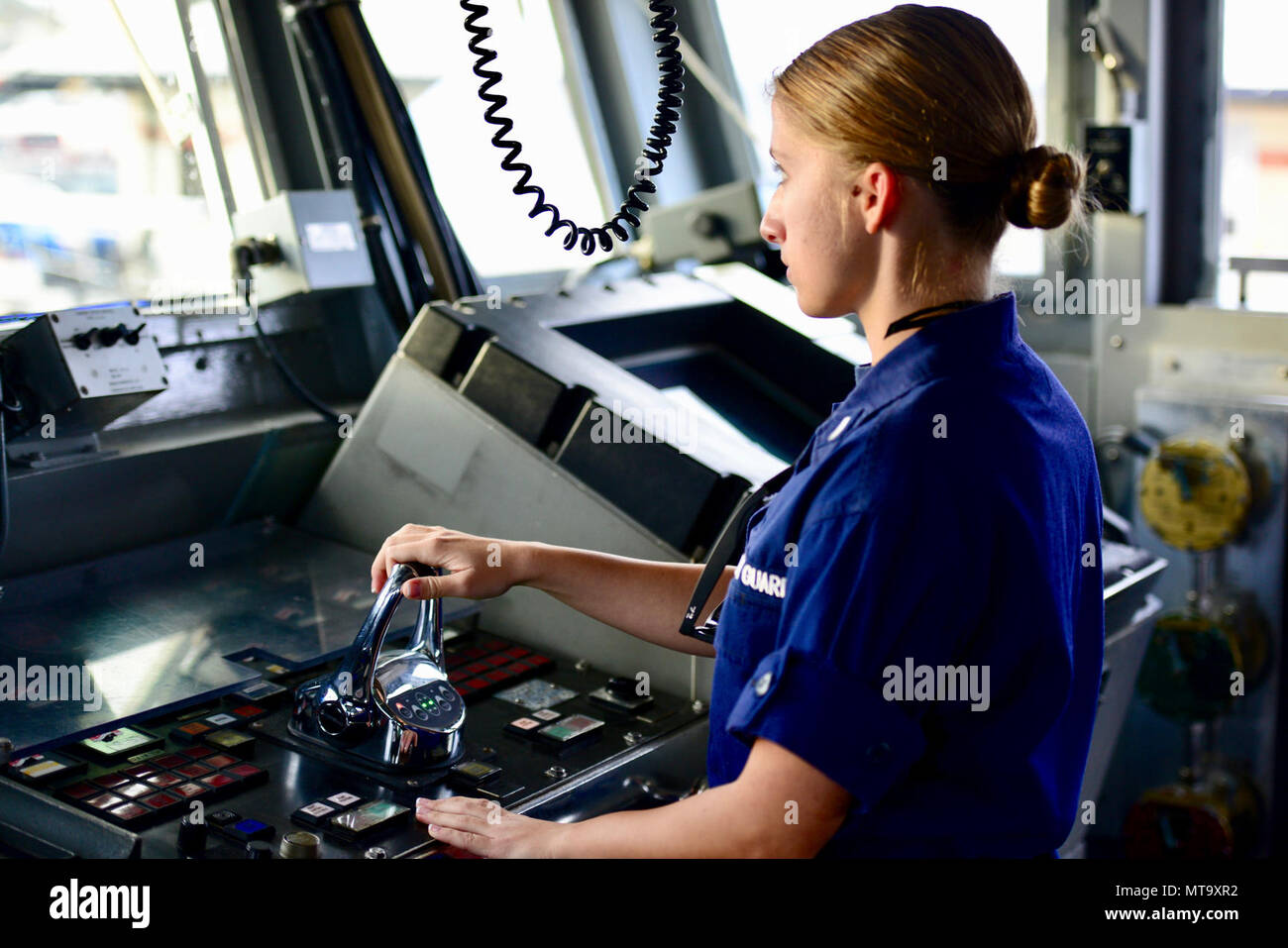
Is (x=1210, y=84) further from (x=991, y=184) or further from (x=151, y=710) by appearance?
(x=151, y=710)

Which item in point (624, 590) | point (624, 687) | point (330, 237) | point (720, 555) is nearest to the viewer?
point (720, 555)

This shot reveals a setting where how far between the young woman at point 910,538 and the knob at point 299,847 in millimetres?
157

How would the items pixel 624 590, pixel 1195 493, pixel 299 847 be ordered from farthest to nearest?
pixel 1195 493
pixel 624 590
pixel 299 847

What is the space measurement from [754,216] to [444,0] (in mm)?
996

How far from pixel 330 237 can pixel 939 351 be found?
56.0 inches

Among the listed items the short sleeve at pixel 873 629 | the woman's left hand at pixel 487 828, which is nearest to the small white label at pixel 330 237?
the woman's left hand at pixel 487 828

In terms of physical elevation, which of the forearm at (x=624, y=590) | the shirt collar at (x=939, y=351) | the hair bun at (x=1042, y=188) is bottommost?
the forearm at (x=624, y=590)

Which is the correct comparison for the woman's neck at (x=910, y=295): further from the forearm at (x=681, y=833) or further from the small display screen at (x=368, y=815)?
the small display screen at (x=368, y=815)

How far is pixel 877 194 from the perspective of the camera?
1.03 metres

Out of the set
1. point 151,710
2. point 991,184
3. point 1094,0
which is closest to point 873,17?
point 991,184

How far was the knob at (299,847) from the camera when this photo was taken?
3.77 feet

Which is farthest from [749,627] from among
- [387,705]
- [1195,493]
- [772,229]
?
[1195,493]

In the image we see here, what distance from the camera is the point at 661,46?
4.29 feet

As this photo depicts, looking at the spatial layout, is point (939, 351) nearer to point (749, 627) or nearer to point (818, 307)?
point (818, 307)
